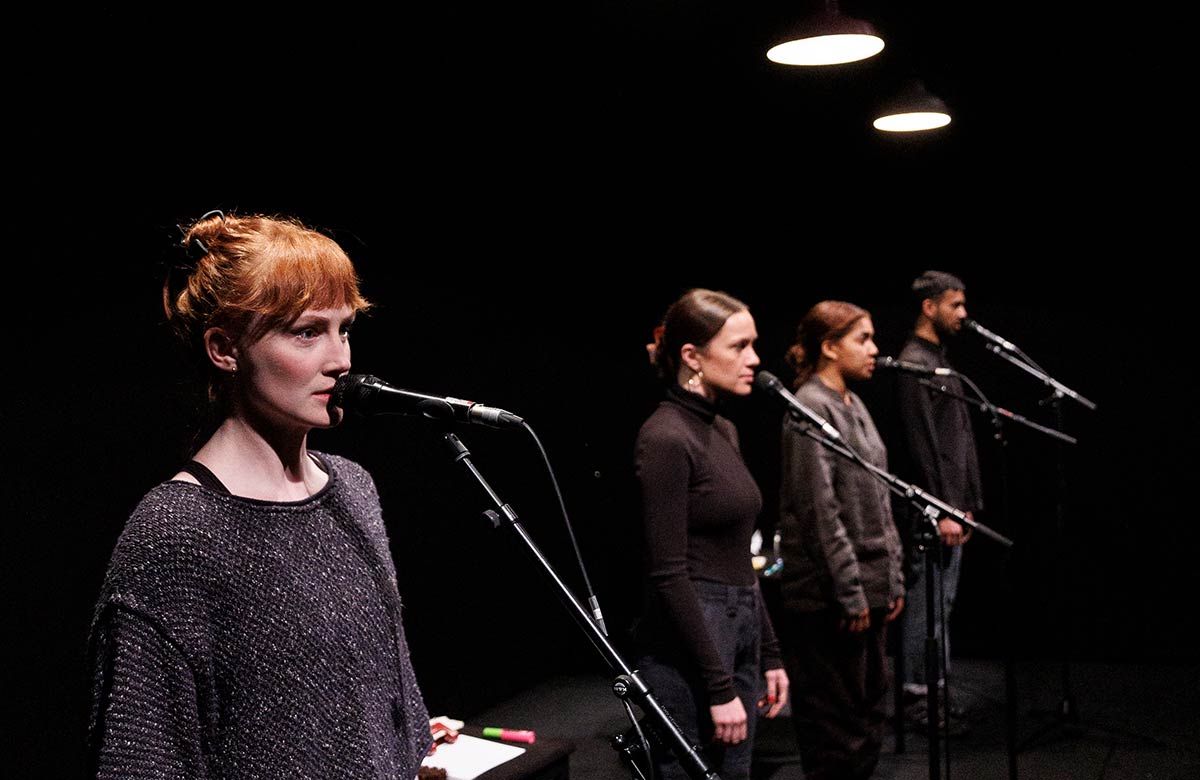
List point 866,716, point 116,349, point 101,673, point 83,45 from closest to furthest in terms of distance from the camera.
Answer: point 101,673 → point 83,45 → point 116,349 → point 866,716

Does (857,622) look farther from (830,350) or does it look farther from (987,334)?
(987,334)

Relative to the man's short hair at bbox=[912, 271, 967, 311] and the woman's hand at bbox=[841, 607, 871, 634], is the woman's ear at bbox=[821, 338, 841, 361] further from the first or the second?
the man's short hair at bbox=[912, 271, 967, 311]

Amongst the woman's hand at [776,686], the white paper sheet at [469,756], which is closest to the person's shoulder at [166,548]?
the white paper sheet at [469,756]

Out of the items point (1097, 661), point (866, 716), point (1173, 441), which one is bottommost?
point (1097, 661)

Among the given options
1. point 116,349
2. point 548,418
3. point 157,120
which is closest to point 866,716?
point 548,418

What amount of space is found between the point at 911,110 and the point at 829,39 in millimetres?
1592

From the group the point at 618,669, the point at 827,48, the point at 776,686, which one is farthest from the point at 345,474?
the point at 827,48

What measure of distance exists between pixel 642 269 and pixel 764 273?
751 millimetres

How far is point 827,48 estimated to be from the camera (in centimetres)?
399

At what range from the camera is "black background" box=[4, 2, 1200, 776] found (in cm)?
298

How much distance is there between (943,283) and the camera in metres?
5.43

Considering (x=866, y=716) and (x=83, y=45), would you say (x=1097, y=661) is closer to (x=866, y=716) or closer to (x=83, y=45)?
(x=866, y=716)

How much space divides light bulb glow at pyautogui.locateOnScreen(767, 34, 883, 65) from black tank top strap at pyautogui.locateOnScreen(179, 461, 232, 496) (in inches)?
113

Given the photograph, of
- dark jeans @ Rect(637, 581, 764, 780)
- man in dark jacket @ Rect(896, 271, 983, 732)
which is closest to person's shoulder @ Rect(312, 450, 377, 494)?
dark jeans @ Rect(637, 581, 764, 780)
